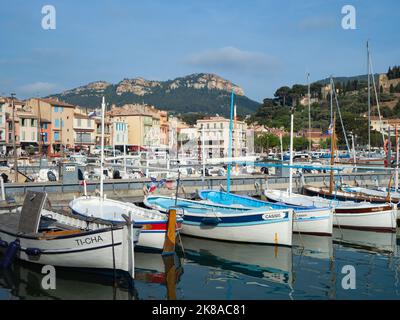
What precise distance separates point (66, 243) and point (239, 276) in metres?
6.38

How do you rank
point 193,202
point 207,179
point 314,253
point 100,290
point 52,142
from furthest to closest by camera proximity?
point 52,142, point 207,179, point 193,202, point 314,253, point 100,290

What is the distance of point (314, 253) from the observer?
21797 millimetres

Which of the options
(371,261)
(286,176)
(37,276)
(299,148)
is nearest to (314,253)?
(371,261)

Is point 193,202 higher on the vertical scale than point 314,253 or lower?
higher

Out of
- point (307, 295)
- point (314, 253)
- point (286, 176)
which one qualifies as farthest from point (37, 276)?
point (286, 176)

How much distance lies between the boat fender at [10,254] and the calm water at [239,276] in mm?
333

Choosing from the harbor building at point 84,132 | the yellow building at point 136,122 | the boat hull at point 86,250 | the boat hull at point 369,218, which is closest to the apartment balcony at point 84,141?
the harbor building at point 84,132

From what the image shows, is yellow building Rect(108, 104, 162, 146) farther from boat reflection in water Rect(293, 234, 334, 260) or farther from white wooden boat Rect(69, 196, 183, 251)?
boat reflection in water Rect(293, 234, 334, 260)

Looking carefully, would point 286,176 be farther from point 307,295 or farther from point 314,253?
point 307,295

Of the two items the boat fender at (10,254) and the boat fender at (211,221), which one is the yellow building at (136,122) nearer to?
the boat fender at (211,221)

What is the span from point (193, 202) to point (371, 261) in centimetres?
1031

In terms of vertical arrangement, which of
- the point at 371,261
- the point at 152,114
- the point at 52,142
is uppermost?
the point at 152,114
